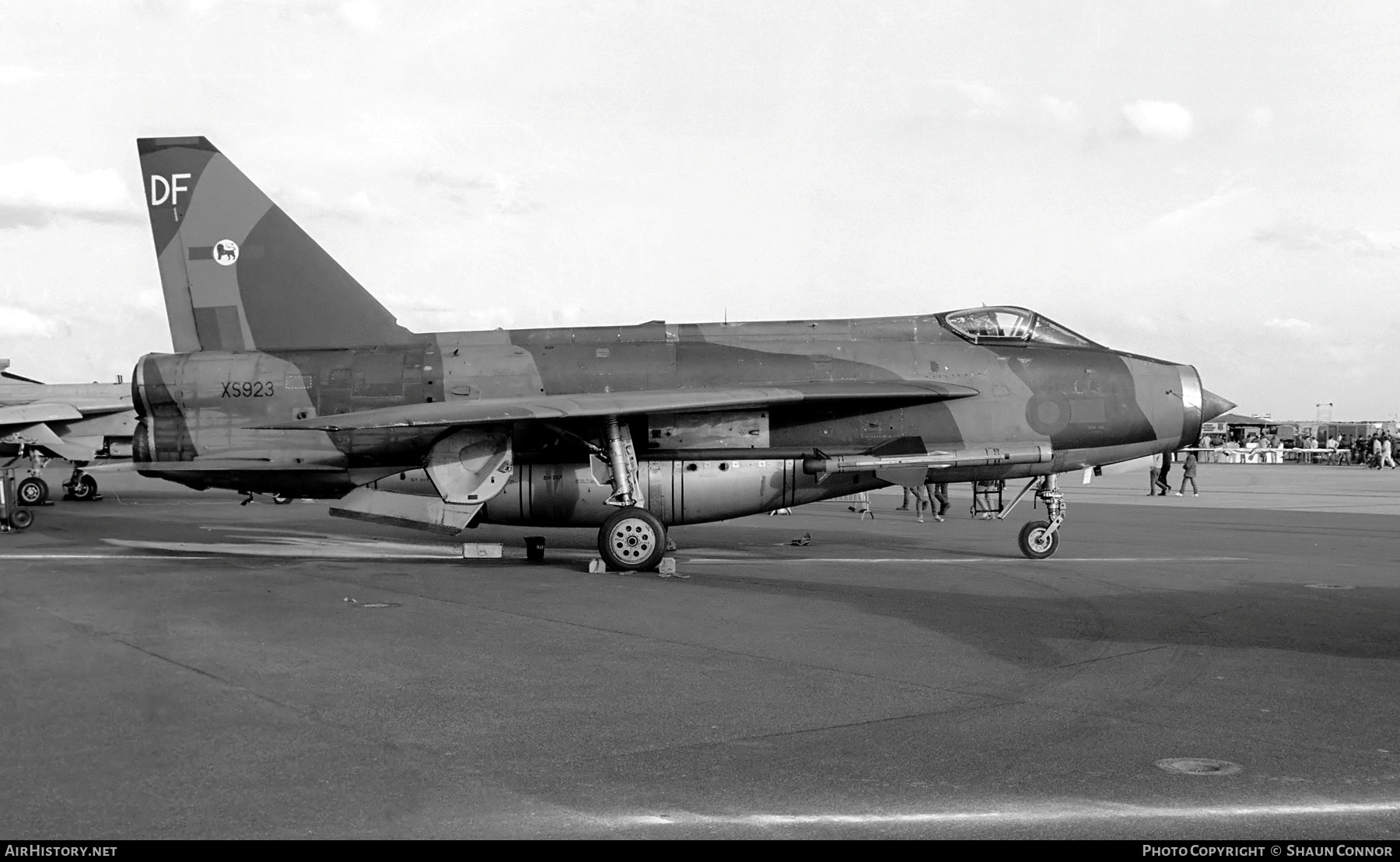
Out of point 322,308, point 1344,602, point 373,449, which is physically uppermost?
point 322,308

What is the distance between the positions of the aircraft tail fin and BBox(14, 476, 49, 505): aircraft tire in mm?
14133

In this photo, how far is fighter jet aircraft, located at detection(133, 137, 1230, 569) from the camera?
13586mm

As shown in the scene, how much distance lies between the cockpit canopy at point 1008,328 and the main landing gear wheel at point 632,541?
4649mm

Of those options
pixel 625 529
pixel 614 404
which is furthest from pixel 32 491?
pixel 614 404

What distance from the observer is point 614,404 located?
12.6 m

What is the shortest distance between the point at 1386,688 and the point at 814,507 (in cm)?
2093

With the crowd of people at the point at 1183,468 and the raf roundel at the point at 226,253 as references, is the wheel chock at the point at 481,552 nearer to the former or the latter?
the raf roundel at the point at 226,253

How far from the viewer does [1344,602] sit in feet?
34.4

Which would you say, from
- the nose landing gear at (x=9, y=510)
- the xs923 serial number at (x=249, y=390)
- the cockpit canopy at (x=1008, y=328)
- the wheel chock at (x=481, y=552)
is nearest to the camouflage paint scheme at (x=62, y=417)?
the nose landing gear at (x=9, y=510)

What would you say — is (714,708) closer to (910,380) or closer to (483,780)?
(483,780)

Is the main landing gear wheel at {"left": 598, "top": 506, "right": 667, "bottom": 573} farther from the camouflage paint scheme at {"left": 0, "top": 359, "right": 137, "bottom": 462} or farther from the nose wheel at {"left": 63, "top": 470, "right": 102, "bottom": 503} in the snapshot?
the nose wheel at {"left": 63, "top": 470, "right": 102, "bottom": 503}

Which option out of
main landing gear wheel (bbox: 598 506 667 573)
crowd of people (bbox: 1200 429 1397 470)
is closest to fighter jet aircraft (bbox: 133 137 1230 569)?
main landing gear wheel (bbox: 598 506 667 573)

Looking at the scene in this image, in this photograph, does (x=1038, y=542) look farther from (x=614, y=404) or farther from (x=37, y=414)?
(x=37, y=414)
